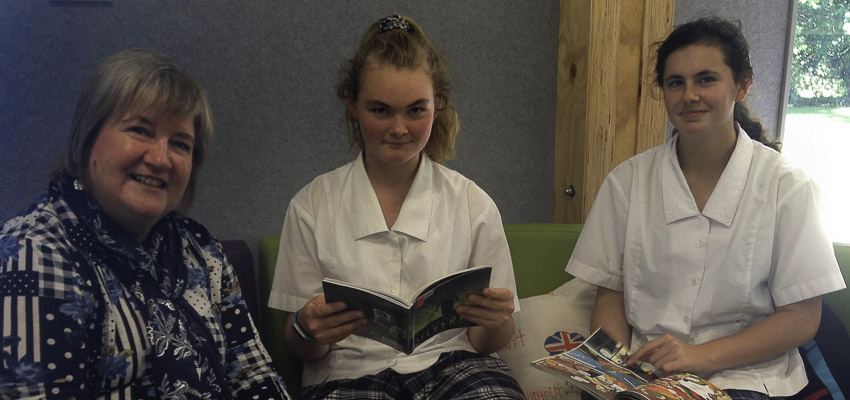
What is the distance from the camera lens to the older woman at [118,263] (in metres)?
0.95

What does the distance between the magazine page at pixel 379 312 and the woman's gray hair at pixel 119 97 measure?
444 millimetres

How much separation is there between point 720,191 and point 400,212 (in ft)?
2.60

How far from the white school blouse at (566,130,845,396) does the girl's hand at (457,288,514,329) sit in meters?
0.44

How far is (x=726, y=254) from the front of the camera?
60.2 inches

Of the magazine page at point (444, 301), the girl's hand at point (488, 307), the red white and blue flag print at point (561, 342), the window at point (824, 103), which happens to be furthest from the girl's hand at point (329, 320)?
the window at point (824, 103)

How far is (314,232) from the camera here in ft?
5.18

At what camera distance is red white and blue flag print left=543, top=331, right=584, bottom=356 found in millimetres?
1771

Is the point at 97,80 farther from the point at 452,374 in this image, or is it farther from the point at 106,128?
the point at 452,374

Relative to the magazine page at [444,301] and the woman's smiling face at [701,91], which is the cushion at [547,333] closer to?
the magazine page at [444,301]

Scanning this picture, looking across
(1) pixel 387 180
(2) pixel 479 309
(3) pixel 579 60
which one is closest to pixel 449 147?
(1) pixel 387 180

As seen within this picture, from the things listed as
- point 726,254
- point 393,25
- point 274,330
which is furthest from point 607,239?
point 274,330

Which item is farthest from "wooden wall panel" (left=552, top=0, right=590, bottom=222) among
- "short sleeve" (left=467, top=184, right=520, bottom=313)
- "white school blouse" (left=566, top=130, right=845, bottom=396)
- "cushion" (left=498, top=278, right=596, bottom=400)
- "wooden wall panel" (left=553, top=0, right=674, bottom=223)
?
"short sleeve" (left=467, top=184, right=520, bottom=313)

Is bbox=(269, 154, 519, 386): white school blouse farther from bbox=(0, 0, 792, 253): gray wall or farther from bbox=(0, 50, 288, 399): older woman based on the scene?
bbox=(0, 0, 792, 253): gray wall

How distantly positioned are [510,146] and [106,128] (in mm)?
1618
